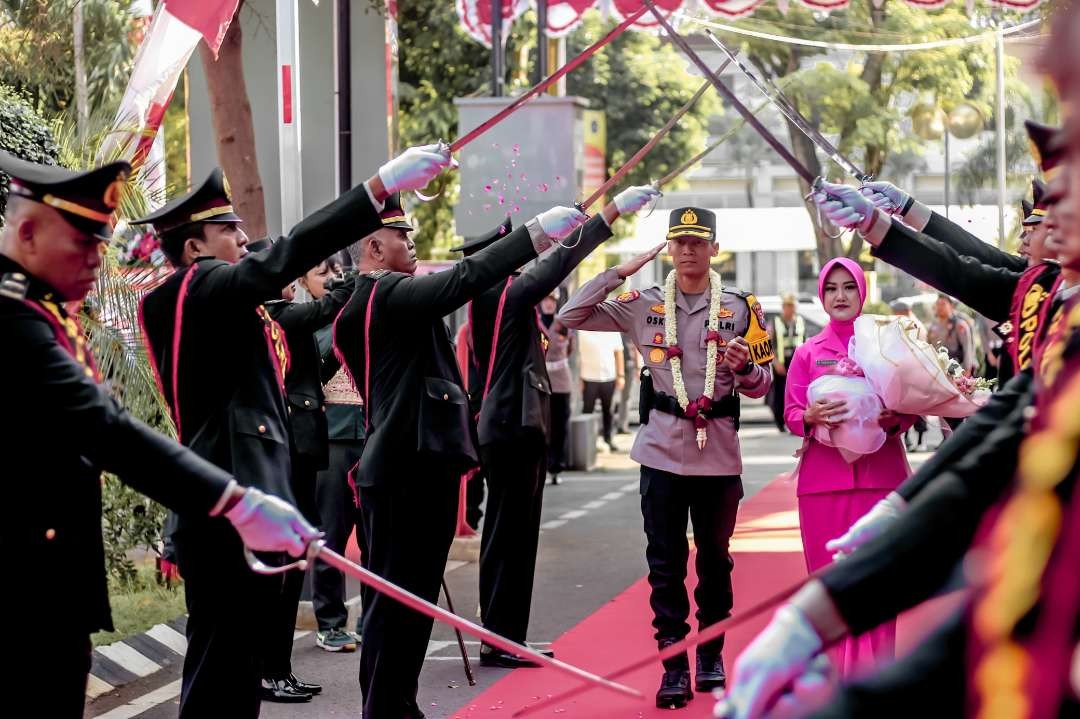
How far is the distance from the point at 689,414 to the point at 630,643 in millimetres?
1871

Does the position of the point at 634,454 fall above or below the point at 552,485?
above

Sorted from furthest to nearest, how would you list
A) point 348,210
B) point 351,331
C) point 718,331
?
point 718,331 → point 351,331 → point 348,210

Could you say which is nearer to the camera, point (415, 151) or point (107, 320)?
point (415, 151)

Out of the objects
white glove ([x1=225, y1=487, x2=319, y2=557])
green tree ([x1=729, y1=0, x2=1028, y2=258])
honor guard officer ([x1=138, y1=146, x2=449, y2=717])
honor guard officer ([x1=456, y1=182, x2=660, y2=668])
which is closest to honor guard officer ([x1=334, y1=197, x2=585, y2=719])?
honor guard officer ([x1=138, y1=146, x2=449, y2=717])

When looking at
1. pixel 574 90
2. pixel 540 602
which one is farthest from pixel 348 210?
pixel 574 90

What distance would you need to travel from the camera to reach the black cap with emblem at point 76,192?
161 inches

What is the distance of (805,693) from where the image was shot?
2.51 m

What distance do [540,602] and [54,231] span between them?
6.06 meters

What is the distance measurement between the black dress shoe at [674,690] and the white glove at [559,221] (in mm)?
2116

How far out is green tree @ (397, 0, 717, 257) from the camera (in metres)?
21.0

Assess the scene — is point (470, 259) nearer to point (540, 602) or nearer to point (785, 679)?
point (785, 679)

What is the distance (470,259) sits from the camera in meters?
5.58

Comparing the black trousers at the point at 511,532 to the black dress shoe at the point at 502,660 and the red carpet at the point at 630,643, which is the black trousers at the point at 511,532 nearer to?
the black dress shoe at the point at 502,660

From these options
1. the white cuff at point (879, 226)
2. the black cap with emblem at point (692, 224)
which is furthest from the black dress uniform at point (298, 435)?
the white cuff at point (879, 226)
